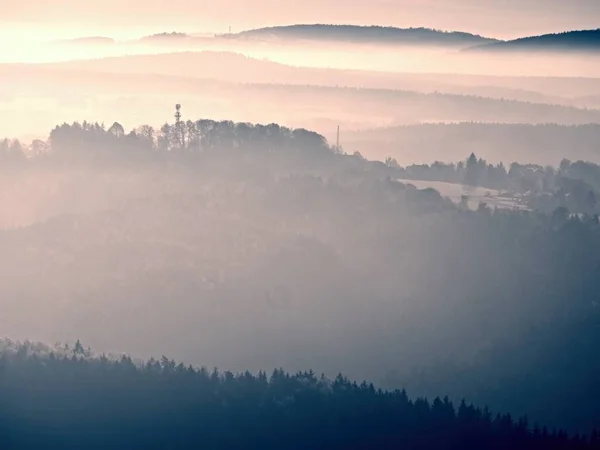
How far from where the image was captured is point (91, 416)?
145875 mm

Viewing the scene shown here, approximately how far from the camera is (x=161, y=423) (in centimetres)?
14550

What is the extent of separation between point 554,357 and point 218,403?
176ft

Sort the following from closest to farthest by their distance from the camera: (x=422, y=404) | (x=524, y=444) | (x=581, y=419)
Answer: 1. (x=524, y=444)
2. (x=422, y=404)
3. (x=581, y=419)

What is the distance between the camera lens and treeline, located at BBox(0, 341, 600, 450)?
143 metres

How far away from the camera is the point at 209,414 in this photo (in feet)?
482

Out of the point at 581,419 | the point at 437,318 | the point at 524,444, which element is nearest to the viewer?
the point at 524,444

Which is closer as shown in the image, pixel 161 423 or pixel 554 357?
pixel 161 423

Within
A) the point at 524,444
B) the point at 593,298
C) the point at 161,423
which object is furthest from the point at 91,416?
the point at 593,298

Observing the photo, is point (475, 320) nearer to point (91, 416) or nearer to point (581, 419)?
point (581, 419)

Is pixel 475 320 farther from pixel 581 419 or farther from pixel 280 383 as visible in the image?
pixel 280 383

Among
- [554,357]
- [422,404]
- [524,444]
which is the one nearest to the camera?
[524,444]

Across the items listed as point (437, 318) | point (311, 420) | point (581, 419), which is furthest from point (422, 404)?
point (437, 318)

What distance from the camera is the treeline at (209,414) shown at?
468 feet

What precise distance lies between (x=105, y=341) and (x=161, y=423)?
133 feet
